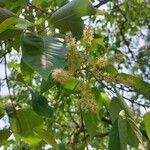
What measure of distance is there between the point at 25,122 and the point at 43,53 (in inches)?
19.4

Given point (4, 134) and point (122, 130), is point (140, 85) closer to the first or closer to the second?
point (122, 130)

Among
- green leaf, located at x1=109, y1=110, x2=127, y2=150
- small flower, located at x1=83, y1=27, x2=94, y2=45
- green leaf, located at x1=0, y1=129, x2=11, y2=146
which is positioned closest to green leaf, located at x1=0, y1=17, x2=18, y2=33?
small flower, located at x1=83, y1=27, x2=94, y2=45

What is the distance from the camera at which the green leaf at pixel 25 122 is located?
1.36 m

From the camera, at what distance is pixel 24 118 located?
1.38 m

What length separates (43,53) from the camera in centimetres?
93

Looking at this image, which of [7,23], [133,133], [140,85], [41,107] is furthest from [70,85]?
[7,23]

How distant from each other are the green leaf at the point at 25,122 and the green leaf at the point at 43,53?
423 mm

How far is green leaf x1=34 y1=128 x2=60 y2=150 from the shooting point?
1331 mm

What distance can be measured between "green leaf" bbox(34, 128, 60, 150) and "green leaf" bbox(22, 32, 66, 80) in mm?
427

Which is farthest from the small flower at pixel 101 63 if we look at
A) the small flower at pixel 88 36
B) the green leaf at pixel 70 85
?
the green leaf at pixel 70 85

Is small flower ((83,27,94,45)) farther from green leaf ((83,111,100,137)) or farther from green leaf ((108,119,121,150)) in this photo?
green leaf ((83,111,100,137))

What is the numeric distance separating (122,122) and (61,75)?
0.19m

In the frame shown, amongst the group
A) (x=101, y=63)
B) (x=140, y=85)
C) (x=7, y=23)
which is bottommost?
(x=140, y=85)

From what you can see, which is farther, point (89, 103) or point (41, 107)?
point (41, 107)
